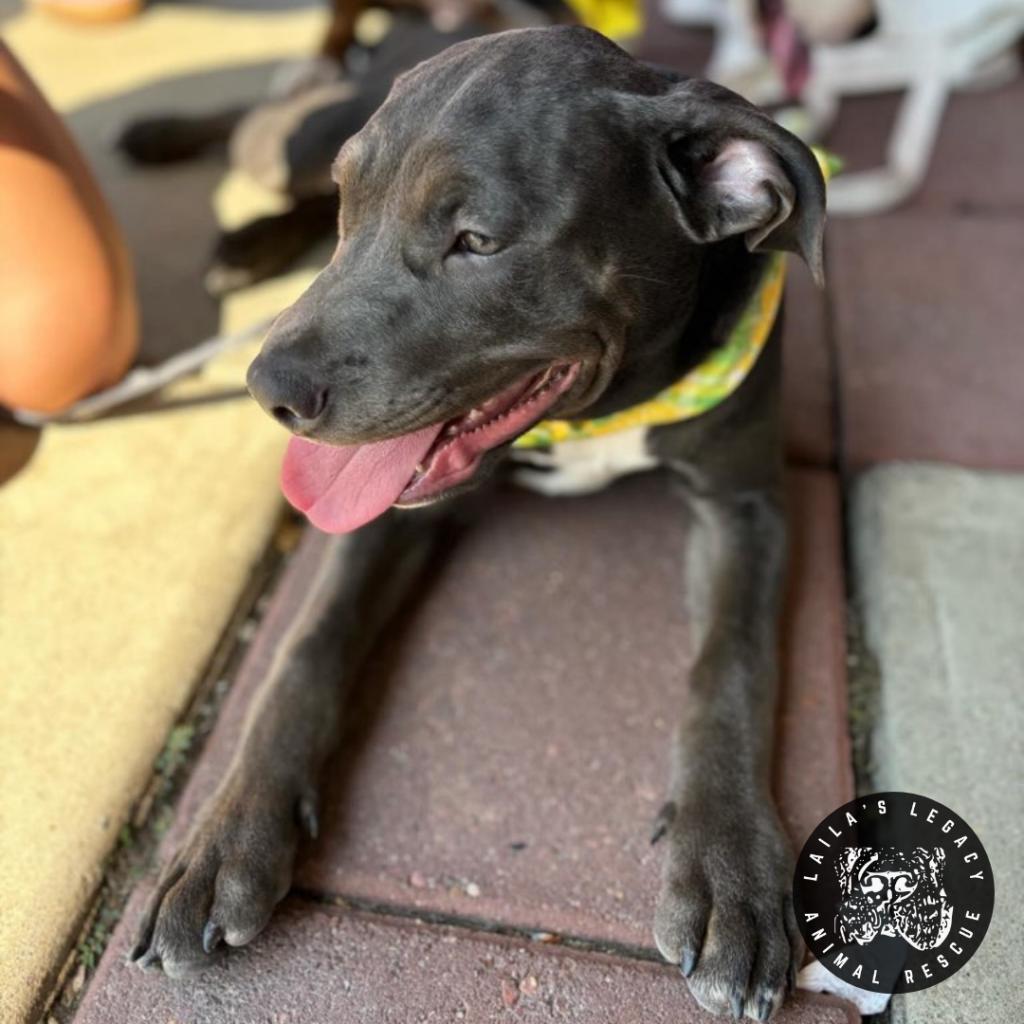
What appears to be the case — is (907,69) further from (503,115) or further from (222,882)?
(222,882)

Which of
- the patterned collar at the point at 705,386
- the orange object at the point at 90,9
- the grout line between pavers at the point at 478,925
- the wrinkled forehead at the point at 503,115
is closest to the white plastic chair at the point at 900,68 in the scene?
the patterned collar at the point at 705,386

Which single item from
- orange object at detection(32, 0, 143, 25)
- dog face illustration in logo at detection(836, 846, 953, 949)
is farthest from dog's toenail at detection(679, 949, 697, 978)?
orange object at detection(32, 0, 143, 25)

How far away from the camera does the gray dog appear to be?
1.89 meters

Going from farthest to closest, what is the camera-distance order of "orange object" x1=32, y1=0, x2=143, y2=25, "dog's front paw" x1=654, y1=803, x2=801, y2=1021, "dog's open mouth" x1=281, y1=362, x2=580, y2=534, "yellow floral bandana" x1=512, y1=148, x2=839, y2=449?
"orange object" x1=32, y1=0, x2=143, y2=25
"yellow floral bandana" x1=512, y1=148, x2=839, y2=449
"dog's open mouth" x1=281, y1=362, x2=580, y2=534
"dog's front paw" x1=654, y1=803, x2=801, y2=1021

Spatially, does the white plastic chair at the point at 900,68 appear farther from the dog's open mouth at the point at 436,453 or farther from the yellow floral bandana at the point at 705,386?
the dog's open mouth at the point at 436,453

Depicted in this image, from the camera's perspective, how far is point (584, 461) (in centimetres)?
251

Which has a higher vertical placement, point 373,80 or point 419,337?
point 419,337

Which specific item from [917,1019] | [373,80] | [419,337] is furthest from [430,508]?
[373,80]

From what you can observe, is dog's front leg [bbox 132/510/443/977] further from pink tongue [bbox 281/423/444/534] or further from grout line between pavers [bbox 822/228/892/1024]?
grout line between pavers [bbox 822/228/892/1024]

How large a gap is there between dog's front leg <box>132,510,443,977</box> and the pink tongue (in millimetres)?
305

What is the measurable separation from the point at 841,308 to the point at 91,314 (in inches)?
85.9

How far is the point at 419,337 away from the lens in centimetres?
191

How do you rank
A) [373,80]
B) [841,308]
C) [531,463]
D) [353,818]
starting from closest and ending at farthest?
[353,818] < [531,463] < [841,308] < [373,80]

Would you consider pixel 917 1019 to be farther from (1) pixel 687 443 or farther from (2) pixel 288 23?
(2) pixel 288 23
